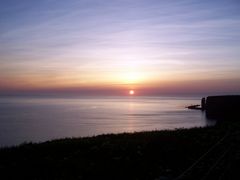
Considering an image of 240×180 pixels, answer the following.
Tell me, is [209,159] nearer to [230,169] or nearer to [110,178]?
[230,169]

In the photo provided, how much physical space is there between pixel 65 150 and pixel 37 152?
1376mm

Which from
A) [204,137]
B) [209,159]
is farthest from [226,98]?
[209,159]

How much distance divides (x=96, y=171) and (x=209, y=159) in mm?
4182

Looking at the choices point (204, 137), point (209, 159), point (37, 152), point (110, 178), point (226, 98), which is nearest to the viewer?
point (110, 178)

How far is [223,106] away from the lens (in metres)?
111

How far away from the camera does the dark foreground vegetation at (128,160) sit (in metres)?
11.0

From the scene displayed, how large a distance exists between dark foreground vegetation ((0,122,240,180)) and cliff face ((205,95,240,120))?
3553 inches

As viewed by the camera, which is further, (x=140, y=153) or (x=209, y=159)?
(x=140, y=153)

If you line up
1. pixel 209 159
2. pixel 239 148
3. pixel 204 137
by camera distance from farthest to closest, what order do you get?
pixel 204 137, pixel 239 148, pixel 209 159

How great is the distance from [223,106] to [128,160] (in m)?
104

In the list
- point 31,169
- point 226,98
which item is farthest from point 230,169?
point 226,98

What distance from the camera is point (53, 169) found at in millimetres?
11977

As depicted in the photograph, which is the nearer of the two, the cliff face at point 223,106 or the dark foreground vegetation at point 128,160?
the dark foreground vegetation at point 128,160

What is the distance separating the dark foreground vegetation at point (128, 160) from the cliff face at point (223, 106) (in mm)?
90255
